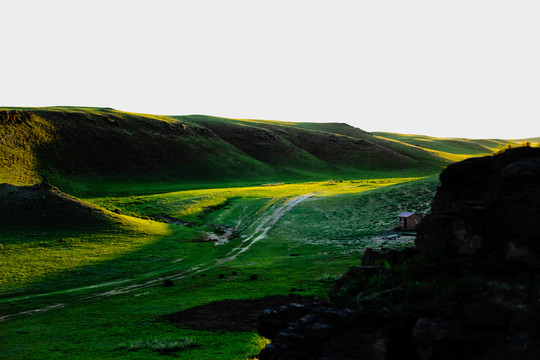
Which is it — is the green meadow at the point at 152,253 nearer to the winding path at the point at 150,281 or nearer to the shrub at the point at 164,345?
the shrub at the point at 164,345

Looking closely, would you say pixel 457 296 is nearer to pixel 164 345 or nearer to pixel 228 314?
pixel 164 345

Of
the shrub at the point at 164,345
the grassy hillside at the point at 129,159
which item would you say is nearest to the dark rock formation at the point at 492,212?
the shrub at the point at 164,345

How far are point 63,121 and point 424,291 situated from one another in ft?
581

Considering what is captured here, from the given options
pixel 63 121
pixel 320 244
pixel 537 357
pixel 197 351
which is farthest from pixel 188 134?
pixel 537 357

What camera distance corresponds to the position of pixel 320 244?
57.0 meters

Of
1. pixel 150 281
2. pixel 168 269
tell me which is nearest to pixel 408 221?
pixel 168 269

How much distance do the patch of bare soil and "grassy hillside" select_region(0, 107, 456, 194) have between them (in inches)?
3974

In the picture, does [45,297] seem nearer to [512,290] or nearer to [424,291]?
[424,291]

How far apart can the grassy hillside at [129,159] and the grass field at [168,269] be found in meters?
56.7

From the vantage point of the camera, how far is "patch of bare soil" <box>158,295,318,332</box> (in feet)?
85.6

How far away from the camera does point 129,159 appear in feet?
515

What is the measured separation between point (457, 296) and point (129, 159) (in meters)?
158

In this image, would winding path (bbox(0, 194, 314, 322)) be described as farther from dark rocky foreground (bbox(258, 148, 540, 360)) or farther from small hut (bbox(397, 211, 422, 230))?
dark rocky foreground (bbox(258, 148, 540, 360))

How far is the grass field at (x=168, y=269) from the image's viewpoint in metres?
24.4
